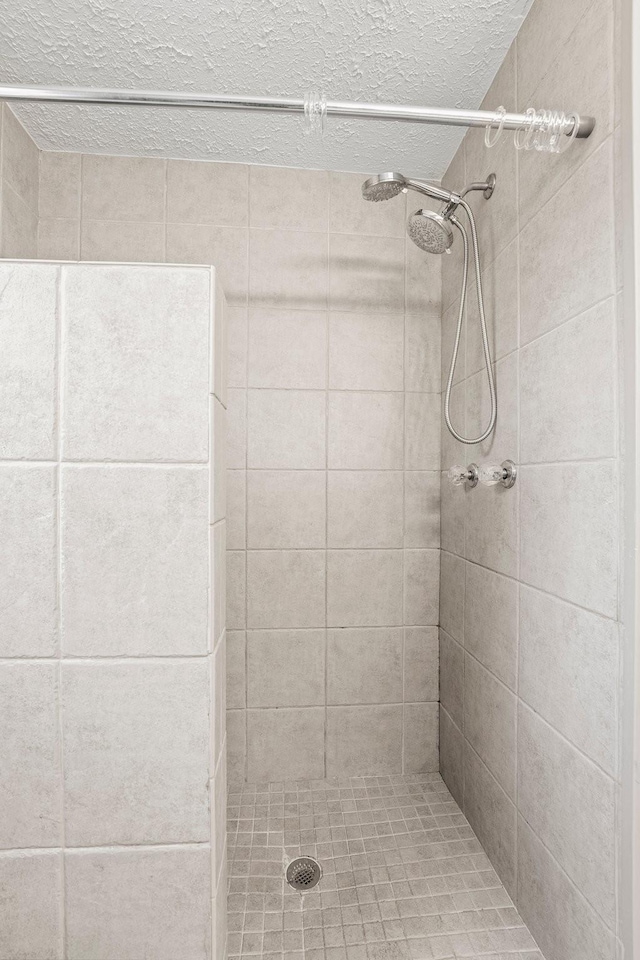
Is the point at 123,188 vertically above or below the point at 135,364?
above

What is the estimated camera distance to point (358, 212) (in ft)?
5.66

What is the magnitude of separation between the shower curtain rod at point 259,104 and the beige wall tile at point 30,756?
100 centimetres

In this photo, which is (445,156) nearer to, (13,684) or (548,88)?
(548,88)

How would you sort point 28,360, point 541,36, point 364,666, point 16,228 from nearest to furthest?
1. point 28,360
2. point 541,36
3. point 16,228
4. point 364,666

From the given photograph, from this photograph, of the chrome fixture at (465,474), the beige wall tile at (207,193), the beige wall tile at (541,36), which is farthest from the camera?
the beige wall tile at (207,193)

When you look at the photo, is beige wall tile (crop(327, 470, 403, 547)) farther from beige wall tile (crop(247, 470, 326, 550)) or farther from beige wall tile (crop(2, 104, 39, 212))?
beige wall tile (crop(2, 104, 39, 212))

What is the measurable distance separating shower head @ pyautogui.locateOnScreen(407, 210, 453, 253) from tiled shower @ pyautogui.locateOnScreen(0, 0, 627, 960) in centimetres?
14

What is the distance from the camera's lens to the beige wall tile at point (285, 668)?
1.69 m

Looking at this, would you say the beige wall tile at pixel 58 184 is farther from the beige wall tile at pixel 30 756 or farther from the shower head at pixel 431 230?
the beige wall tile at pixel 30 756

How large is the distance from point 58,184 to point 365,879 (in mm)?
2255

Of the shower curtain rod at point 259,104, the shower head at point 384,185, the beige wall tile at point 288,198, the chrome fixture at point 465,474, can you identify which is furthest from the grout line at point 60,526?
the beige wall tile at point 288,198

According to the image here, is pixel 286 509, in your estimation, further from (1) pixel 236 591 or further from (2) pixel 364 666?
(2) pixel 364 666

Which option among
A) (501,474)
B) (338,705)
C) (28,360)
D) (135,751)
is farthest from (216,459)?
(338,705)

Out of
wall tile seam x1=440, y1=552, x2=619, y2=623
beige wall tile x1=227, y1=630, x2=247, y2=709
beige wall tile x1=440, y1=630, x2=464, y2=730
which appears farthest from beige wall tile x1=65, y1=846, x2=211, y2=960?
beige wall tile x1=440, y1=630, x2=464, y2=730
